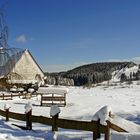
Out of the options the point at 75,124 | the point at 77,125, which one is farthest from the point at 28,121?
the point at 77,125

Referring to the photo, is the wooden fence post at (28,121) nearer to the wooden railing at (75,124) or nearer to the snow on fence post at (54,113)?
the wooden railing at (75,124)

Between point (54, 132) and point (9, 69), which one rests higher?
point (9, 69)

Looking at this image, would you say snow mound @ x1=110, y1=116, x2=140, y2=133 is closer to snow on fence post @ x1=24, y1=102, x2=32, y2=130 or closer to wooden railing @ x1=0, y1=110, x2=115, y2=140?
wooden railing @ x1=0, y1=110, x2=115, y2=140

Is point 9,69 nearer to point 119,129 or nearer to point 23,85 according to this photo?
point 119,129

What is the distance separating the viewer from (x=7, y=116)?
18188 millimetres

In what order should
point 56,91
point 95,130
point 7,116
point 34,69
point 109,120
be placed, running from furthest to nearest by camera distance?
point 34,69 < point 56,91 < point 7,116 < point 95,130 < point 109,120

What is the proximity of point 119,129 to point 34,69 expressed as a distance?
59.4 meters

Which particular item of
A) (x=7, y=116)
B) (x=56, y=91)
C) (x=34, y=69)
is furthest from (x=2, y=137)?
(x=34, y=69)

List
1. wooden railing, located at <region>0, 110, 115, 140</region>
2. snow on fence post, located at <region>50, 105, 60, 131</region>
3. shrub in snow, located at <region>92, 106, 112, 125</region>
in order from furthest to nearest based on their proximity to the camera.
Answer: snow on fence post, located at <region>50, 105, 60, 131</region> < wooden railing, located at <region>0, 110, 115, 140</region> < shrub in snow, located at <region>92, 106, 112, 125</region>

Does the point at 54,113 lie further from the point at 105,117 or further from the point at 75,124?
the point at 105,117

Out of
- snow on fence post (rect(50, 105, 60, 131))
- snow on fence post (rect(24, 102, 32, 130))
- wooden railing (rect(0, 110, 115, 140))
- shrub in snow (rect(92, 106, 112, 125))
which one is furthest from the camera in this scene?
snow on fence post (rect(24, 102, 32, 130))

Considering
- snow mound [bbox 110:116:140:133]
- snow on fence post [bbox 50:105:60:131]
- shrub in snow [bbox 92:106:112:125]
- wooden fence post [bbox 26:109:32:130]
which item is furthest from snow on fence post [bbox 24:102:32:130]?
snow mound [bbox 110:116:140:133]

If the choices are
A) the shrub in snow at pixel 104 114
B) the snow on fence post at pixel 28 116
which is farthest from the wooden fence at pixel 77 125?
the shrub in snow at pixel 104 114

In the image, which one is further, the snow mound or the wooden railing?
the wooden railing
